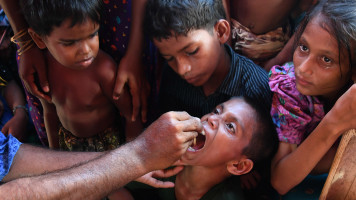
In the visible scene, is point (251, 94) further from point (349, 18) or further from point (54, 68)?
point (54, 68)

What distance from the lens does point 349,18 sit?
3.54 ft

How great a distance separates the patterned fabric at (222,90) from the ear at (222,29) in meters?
0.11

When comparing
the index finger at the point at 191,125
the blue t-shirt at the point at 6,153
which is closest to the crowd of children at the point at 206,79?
the index finger at the point at 191,125

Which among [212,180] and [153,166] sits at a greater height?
[153,166]

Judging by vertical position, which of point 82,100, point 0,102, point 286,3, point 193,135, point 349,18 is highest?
point 349,18

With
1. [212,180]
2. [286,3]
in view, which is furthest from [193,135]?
[286,3]

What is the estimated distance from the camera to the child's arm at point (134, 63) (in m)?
1.55

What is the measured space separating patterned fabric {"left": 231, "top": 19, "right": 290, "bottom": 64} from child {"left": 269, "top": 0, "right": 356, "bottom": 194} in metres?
0.43

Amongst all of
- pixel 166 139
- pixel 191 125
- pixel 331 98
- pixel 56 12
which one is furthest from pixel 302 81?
pixel 56 12

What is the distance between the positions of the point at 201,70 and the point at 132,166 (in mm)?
652

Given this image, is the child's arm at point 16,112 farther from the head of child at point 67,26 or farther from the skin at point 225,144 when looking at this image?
the skin at point 225,144

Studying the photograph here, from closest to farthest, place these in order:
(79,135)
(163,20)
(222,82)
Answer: (163,20) → (222,82) → (79,135)

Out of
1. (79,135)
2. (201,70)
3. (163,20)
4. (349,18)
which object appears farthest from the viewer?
(79,135)

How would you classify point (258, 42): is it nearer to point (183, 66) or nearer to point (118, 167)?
point (183, 66)
